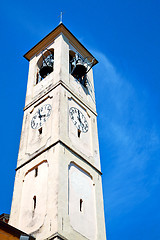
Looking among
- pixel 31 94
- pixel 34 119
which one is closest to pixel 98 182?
pixel 34 119

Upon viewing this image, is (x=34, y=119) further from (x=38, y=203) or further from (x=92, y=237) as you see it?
(x=92, y=237)

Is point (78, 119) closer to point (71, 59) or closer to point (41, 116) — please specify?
point (41, 116)

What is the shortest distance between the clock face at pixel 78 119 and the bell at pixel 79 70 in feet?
13.1

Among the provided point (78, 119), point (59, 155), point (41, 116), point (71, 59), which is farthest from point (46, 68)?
point (59, 155)

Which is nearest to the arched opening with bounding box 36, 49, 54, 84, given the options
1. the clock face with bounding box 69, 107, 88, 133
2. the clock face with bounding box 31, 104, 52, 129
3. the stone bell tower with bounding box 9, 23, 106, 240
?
the stone bell tower with bounding box 9, 23, 106, 240

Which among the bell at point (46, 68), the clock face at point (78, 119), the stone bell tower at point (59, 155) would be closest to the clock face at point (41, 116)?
the stone bell tower at point (59, 155)

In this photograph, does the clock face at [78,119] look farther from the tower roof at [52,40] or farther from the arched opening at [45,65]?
the tower roof at [52,40]

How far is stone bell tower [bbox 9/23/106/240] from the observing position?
1605 centimetres

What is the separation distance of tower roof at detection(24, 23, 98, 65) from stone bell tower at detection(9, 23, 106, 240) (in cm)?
7

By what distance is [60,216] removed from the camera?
50.1 ft

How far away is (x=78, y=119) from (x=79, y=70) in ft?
16.1

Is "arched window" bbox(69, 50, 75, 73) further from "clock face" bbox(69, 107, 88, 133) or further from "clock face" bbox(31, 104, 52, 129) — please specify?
"clock face" bbox(31, 104, 52, 129)

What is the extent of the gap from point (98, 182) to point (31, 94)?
7.66 metres

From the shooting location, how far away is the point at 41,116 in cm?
2112
